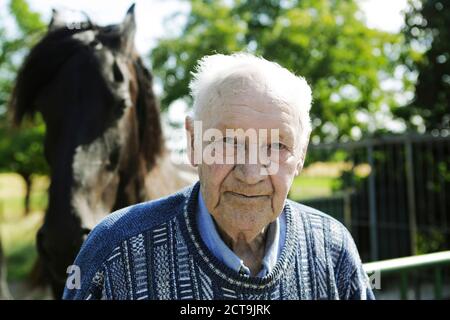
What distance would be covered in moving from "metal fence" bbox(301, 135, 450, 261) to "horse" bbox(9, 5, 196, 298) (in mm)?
5125

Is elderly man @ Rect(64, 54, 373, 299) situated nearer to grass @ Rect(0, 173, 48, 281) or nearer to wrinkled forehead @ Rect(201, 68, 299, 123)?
wrinkled forehead @ Rect(201, 68, 299, 123)

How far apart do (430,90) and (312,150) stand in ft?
8.17

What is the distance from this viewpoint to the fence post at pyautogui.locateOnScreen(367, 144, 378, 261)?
7.48m

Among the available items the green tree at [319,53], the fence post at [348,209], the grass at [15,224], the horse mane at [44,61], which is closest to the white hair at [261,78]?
the horse mane at [44,61]

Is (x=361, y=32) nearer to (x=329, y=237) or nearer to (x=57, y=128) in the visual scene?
(x=57, y=128)

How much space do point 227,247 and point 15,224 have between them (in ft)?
42.2

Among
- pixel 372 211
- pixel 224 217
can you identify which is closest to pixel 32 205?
pixel 372 211

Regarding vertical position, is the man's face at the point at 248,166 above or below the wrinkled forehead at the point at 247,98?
below

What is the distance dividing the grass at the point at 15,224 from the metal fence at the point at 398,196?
502 centimetres

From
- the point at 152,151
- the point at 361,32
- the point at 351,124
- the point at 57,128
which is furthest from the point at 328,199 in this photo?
the point at 57,128

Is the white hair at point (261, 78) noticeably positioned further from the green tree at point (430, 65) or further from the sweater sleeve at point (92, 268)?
the green tree at point (430, 65)

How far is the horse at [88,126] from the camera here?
2303 millimetres

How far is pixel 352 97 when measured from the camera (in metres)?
12.2

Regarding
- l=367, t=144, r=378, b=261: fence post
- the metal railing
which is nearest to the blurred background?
l=367, t=144, r=378, b=261: fence post
